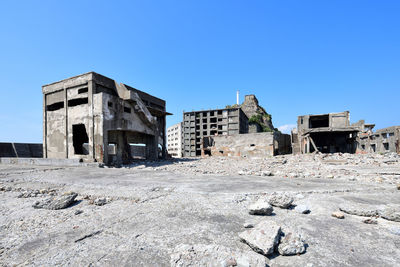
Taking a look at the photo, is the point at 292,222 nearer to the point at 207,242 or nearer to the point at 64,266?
the point at 207,242

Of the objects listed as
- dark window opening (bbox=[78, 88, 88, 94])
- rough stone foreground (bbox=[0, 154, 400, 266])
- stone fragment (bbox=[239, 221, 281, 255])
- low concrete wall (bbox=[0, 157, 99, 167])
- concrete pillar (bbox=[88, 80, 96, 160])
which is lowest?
low concrete wall (bbox=[0, 157, 99, 167])

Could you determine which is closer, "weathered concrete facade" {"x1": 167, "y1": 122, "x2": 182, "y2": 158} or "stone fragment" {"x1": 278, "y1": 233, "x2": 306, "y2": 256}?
"stone fragment" {"x1": 278, "y1": 233, "x2": 306, "y2": 256}

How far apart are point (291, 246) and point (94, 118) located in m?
13.5

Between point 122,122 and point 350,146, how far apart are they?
2560 centimetres

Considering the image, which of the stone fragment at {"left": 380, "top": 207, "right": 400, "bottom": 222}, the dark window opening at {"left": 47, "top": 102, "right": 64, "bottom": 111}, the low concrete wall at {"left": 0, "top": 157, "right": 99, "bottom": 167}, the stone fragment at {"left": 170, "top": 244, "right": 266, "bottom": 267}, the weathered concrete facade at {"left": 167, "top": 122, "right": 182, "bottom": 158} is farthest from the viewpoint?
the weathered concrete facade at {"left": 167, "top": 122, "right": 182, "bottom": 158}

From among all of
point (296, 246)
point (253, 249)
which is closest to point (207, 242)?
point (253, 249)

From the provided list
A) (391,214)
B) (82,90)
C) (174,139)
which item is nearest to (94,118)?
(82,90)

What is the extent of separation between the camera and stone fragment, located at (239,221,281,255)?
5.16 ft

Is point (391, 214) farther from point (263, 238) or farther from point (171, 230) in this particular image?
point (171, 230)

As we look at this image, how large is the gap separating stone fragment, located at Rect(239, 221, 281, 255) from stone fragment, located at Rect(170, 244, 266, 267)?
2.6 inches

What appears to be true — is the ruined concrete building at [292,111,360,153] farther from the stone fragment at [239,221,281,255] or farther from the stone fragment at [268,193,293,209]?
the stone fragment at [239,221,281,255]

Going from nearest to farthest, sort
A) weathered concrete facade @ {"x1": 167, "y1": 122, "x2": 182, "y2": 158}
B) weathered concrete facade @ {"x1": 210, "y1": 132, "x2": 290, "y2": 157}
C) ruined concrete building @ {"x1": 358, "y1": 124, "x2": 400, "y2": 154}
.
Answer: weathered concrete facade @ {"x1": 210, "y1": 132, "x2": 290, "y2": 157} < ruined concrete building @ {"x1": 358, "y1": 124, "x2": 400, "y2": 154} < weathered concrete facade @ {"x1": 167, "y1": 122, "x2": 182, "y2": 158}

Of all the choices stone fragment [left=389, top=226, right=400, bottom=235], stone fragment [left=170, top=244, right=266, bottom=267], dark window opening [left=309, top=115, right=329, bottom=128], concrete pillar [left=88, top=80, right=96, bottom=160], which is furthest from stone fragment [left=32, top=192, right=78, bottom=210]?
dark window opening [left=309, top=115, right=329, bottom=128]

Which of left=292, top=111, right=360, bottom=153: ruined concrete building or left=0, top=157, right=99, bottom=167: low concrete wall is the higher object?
left=292, top=111, right=360, bottom=153: ruined concrete building
